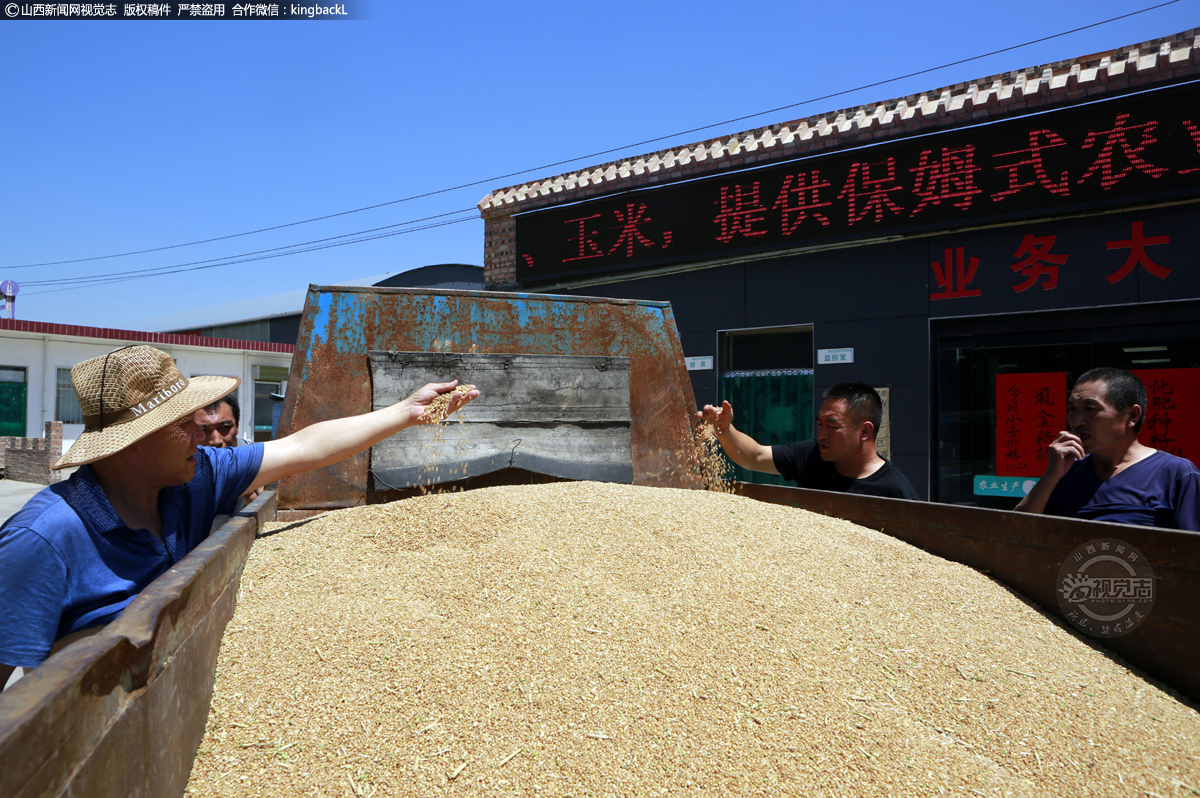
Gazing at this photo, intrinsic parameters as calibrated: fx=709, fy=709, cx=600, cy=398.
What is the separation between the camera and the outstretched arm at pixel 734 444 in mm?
3736

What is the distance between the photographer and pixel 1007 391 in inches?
264

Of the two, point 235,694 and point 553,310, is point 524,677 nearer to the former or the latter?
point 235,694

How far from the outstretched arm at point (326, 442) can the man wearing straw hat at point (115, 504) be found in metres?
0.02

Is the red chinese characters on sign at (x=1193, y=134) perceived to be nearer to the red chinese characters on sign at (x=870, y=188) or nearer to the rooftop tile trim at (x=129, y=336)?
the red chinese characters on sign at (x=870, y=188)

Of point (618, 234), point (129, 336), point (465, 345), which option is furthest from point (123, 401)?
point (129, 336)

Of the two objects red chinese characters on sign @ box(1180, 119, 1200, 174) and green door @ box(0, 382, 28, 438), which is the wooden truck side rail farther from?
green door @ box(0, 382, 28, 438)

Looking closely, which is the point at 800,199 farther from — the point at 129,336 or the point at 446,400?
the point at 129,336

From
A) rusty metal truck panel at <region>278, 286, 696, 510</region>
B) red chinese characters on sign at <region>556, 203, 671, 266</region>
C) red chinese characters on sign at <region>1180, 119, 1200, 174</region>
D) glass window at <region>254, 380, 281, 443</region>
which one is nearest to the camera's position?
rusty metal truck panel at <region>278, 286, 696, 510</region>

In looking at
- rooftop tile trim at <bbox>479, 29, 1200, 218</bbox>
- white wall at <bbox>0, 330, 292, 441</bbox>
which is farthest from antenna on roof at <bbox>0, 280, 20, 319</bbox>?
rooftop tile trim at <bbox>479, 29, 1200, 218</bbox>

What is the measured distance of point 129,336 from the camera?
17641 millimetres

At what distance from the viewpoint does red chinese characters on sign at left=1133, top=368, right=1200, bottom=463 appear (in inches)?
228

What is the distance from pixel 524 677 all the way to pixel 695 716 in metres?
0.38

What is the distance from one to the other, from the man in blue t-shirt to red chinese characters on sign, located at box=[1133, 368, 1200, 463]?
3.87m

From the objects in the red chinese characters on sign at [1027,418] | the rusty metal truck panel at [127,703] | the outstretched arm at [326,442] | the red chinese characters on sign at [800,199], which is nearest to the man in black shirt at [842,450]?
the outstretched arm at [326,442]
